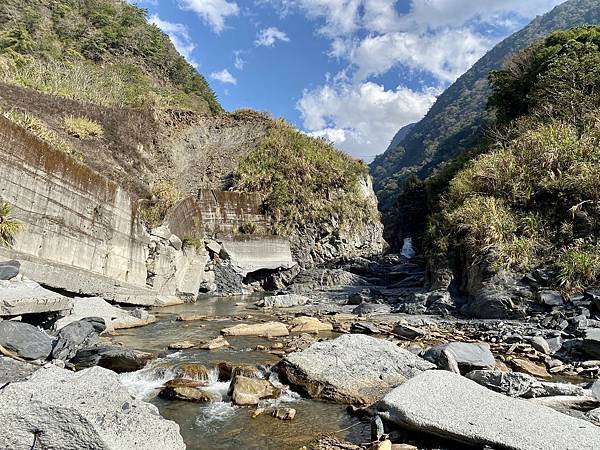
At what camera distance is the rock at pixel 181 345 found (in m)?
8.80

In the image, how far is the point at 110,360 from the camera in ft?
22.8

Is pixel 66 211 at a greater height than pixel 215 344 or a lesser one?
greater

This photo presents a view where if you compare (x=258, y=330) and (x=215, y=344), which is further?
(x=258, y=330)

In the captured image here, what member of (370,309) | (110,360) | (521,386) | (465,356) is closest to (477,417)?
(521,386)

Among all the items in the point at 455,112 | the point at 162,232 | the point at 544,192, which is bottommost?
the point at 162,232

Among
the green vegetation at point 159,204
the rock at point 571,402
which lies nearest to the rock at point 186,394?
the rock at point 571,402

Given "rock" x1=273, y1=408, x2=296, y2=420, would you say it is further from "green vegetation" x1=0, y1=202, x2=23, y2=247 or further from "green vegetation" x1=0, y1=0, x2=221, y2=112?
"green vegetation" x1=0, y1=0, x2=221, y2=112

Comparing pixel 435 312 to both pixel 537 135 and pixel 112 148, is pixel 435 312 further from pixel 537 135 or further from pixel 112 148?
pixel 112 148

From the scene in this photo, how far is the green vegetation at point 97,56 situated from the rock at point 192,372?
24.3m

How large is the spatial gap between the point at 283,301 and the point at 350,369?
10283mm

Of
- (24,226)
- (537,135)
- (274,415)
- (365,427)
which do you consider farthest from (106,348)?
(537,135)

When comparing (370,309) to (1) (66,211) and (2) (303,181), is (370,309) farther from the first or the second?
(2) (303,181)

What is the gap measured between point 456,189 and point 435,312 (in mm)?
6145

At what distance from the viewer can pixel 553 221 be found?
1378 centimetres
